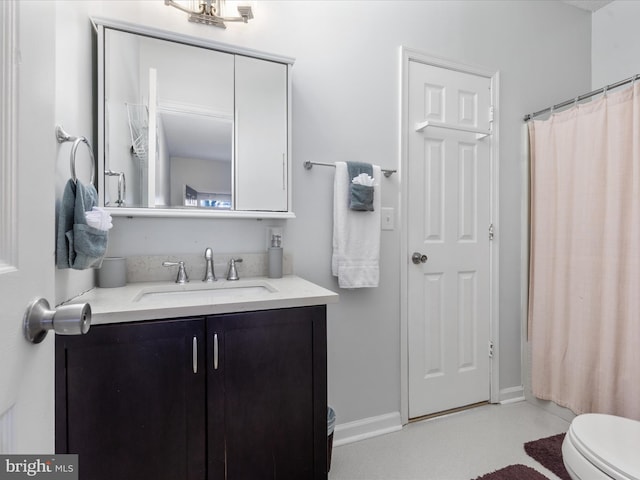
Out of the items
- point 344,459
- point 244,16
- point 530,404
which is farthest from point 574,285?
point 244,16

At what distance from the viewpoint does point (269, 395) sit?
1.16 m

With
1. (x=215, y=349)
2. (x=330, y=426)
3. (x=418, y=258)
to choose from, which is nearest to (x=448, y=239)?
(x=418, y=258)

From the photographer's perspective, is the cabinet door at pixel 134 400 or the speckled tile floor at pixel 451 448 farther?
the speckled tile floor at pixel 451 448

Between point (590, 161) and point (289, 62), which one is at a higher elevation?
point (289, 62)

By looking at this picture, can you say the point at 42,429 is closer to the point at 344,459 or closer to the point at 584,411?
the point at 344,459

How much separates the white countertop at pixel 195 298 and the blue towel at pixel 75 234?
158 millimetres

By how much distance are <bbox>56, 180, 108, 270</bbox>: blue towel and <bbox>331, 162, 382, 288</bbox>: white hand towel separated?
1.05 metres

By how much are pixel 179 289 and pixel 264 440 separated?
689mm

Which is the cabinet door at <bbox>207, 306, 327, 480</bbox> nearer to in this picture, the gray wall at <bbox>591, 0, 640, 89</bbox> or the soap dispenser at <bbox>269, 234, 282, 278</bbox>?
the soap dispenser at <bbox>269, 234, 282, 278</bbox>

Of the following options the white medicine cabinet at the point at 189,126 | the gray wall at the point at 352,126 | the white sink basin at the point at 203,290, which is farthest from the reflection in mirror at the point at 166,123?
the white sink basin at the point at 203,290

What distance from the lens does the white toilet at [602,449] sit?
3.44 feet

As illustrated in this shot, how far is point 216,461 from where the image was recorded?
1.08 meters

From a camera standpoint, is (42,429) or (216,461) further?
(216,461)

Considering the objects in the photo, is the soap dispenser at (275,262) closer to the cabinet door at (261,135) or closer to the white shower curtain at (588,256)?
the cabinet door at (261,135)
